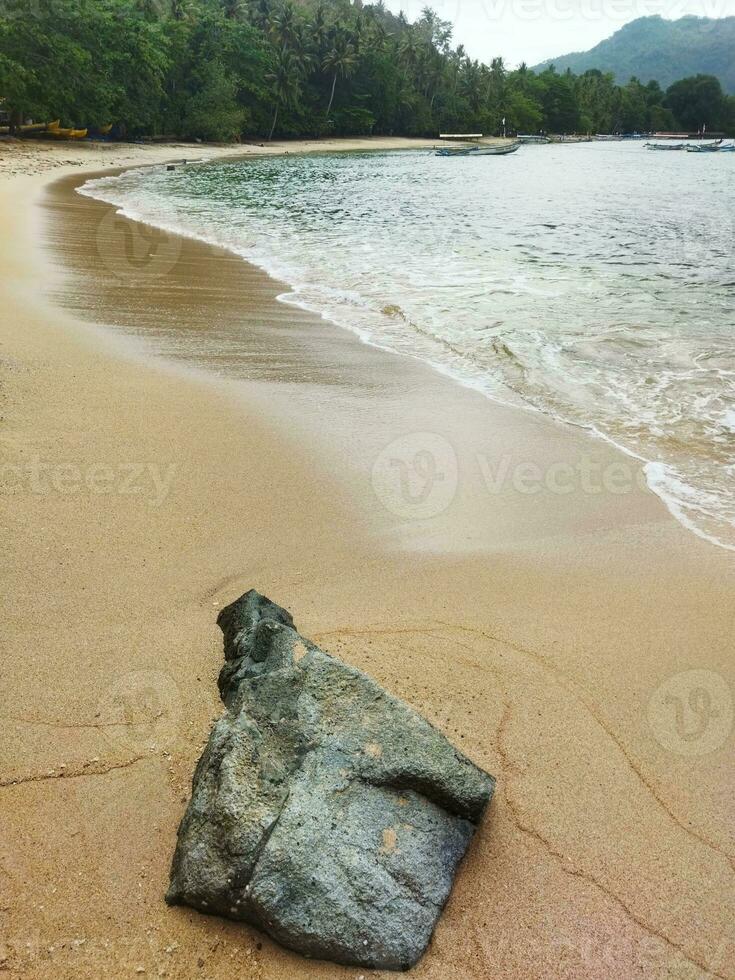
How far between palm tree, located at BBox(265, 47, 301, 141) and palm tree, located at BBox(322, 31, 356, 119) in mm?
6012

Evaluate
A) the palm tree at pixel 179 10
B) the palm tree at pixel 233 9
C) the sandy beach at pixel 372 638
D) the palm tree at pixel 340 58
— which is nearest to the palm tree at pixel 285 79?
the palm tree at pixel 340 58

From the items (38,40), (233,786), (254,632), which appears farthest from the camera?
(38,40)

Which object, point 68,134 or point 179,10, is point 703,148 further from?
point 68,134

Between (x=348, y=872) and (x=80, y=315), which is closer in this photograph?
(x=348, y=872)

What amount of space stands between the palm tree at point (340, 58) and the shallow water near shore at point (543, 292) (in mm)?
62432

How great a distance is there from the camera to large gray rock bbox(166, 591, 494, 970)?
5.34 feet


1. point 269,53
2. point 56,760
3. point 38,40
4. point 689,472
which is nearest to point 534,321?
point 689,472

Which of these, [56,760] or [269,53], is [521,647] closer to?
[56,760]

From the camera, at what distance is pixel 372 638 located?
2.79 m

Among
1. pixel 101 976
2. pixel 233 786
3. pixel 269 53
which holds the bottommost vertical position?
pixel 101 976

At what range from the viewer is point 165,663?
2.55 metres

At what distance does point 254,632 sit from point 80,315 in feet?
19.5

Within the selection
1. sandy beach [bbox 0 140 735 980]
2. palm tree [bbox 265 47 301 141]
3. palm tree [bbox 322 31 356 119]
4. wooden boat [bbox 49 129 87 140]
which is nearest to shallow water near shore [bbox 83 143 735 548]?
sandy beach [bbox 0 140 735 980]

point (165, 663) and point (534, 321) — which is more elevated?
point (534, 321)
